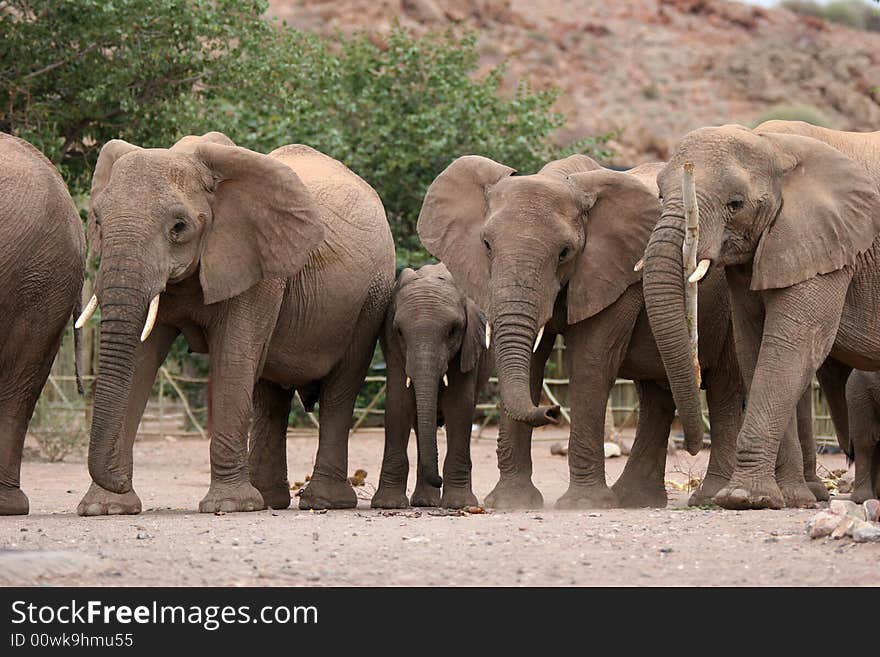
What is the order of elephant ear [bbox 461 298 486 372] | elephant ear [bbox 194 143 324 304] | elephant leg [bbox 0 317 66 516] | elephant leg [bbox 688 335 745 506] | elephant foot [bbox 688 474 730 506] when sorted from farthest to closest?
elephant leg [bbox 688 335 745 506]
elephant ear [bbox 461 298 486 372]
elephant foot [bbox 688 474 730 506]
elephant leg [bbox 0 317 66 516]
elephant ear [bbox 194 143 324 304]

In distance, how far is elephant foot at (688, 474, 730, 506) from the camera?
10914 mm

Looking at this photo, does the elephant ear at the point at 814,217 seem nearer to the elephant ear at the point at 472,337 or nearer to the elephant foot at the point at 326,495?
the elephant ear at the point at 472,337

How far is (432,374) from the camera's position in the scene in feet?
35.0

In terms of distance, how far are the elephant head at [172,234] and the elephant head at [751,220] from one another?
243 cm

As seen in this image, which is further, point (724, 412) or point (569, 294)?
point (724, 412)

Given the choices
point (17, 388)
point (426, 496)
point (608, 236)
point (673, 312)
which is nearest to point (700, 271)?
point (673, 312)

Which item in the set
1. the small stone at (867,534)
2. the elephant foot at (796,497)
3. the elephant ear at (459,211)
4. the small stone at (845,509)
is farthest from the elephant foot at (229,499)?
the small stone at (867,534)

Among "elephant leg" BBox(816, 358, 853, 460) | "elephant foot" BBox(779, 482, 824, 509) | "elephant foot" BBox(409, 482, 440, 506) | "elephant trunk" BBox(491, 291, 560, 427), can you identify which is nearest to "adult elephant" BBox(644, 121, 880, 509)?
"elephant foot" BBox(779, 482, 824, 509)

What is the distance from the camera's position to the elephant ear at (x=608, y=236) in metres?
10.4

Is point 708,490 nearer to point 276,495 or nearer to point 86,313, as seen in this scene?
point 276,495

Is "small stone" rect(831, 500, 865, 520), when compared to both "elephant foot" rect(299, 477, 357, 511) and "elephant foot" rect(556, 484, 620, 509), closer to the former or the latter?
"elephant foot" rect(556, 484, 620, 509)

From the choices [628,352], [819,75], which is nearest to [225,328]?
[628,352]

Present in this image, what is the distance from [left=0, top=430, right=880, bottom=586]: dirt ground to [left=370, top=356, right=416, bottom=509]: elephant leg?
64cm

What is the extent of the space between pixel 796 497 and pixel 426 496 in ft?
9.03
